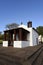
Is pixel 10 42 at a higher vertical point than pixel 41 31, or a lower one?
lower

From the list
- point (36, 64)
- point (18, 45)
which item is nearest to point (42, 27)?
point (18, 45)

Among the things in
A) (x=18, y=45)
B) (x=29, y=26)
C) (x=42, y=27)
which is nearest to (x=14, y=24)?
(x=42, y=27)

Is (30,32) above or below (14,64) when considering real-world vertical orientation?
above

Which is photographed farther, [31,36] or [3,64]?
[31,36]

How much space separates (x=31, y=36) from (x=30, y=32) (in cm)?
94

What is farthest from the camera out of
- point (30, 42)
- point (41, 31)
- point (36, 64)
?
point (41, 31)

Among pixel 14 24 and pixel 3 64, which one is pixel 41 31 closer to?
pixel 14 24

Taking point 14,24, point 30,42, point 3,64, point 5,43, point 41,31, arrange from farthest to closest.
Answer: point 14,24, point 41,31, point 30,42, point 5,43, point 3,64

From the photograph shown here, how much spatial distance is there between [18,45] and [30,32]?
7057 millimetres

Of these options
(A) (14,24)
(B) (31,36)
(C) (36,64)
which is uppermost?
(A) (14,24)

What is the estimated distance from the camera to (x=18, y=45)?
20.4 m

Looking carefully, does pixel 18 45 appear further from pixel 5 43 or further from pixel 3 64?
pixel 3 64

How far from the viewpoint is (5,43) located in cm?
2428

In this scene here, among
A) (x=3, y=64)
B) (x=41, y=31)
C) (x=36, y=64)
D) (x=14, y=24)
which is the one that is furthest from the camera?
(x=14, y=24)
